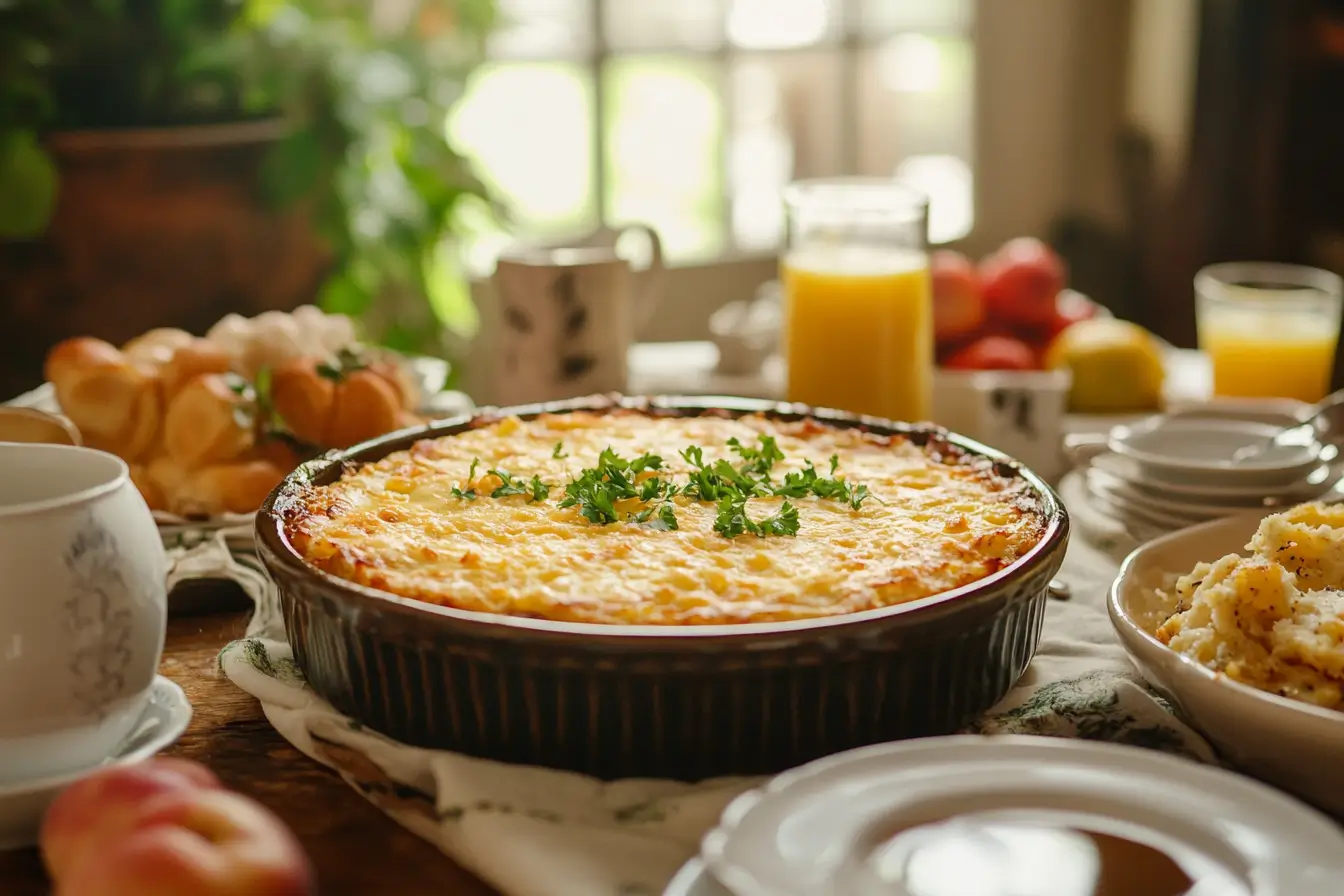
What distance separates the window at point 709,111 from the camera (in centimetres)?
420

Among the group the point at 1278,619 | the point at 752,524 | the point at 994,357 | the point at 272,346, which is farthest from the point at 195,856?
the point at 994,357

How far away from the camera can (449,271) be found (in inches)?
141

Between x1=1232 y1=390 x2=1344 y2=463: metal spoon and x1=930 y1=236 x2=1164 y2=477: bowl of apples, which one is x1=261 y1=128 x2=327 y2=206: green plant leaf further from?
x1=1232 y1=390 x2=1344 y2=463: metal spoon

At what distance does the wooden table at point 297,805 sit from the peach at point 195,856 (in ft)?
0.54

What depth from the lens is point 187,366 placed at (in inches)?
63.3

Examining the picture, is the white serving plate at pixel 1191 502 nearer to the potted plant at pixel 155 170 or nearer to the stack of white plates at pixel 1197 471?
the stack of white plates at pixel 1197 471

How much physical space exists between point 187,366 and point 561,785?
790 millimetres

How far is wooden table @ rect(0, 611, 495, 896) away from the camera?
1.01 m

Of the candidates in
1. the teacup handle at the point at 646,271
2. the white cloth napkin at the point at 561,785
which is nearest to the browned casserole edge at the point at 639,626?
the white cloth napkin at the point at 561,785

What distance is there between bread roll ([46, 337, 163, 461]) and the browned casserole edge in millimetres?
267

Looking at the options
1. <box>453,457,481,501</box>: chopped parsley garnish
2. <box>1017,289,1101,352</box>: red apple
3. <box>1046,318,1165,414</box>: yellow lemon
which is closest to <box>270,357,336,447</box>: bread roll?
<box>453,457,481,501</box>: chopped parsley garnish

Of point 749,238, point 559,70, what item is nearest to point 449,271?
point 559,70

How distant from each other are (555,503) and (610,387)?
75cm

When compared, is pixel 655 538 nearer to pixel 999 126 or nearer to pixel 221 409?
pixel 221 409
